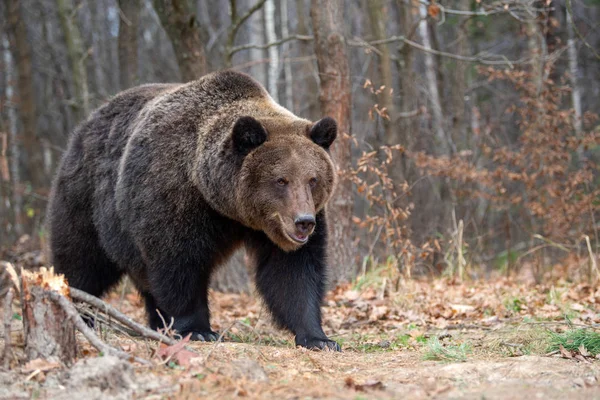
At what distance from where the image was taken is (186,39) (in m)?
10.0

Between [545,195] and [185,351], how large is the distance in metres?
8.64

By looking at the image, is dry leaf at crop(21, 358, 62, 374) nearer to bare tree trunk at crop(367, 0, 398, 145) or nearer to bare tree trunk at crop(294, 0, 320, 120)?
bare tree trunk at crop(367, 0, 398, 145)

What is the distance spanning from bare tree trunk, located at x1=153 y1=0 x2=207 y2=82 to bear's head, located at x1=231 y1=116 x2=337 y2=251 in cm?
401

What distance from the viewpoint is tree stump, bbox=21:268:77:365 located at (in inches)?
169

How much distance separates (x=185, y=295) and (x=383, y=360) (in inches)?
81.2

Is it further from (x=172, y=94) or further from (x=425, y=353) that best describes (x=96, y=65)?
(x=425, y=353)

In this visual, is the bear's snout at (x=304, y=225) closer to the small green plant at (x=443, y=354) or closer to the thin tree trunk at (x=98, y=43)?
the small green plant at (x=443, y=354)

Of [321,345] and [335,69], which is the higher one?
[335,69]

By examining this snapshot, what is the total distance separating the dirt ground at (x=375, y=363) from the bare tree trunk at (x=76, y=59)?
7.29m

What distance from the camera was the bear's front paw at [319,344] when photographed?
6.02 m

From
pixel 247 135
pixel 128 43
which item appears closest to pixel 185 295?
pixel 247 135

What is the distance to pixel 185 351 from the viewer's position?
447 cm

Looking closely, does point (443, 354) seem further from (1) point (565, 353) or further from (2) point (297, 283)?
(2) point (297, 283)

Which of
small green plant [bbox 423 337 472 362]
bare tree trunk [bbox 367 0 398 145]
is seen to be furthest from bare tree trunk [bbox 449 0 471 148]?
small green plant [bbox 423 337 472 362]
